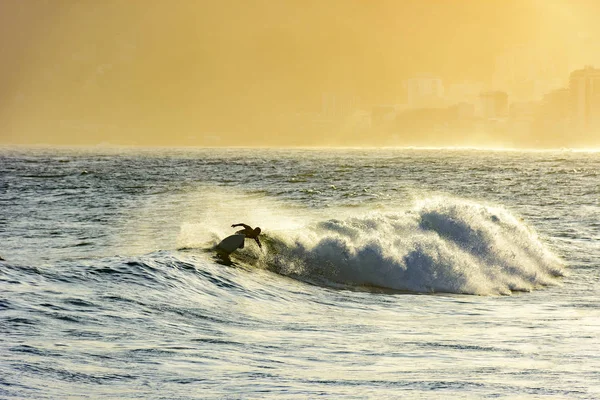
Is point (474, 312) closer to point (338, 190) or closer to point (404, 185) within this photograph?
point (338, 190)

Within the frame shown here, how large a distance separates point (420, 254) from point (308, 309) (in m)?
5.87

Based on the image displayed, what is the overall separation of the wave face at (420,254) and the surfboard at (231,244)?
→ 0.66 meters

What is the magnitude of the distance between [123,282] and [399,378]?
6.69m

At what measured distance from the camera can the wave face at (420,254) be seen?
738 inches

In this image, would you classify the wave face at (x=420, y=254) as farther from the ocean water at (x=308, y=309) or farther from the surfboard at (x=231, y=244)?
the surfboard at (x=231, y=244)

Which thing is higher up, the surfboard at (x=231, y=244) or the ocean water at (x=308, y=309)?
the surfboard at (x=231, y=244)

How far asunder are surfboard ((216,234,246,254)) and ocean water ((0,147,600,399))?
21 centimetres

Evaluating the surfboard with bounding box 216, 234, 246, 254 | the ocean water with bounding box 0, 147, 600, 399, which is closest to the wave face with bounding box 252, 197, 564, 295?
the ocean water with bounding box 0, 147, 600, 399

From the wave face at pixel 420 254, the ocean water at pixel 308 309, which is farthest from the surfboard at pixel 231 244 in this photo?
the wave face at pixel 420 254

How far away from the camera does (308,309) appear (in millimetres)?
14898

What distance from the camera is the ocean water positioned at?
375 inches

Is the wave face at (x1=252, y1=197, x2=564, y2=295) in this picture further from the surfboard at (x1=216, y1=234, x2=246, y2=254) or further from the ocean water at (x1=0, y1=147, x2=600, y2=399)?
the surfboard at (x1=216, y1=234, x2=246, y2=254)

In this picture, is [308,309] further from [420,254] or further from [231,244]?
[420,254]

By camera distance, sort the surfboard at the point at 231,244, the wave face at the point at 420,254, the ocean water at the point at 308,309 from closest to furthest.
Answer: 1. the ocean water at the point at 308,309
2. the wave face at the point at 420,254
3. the surfboard at the point at 231,244
